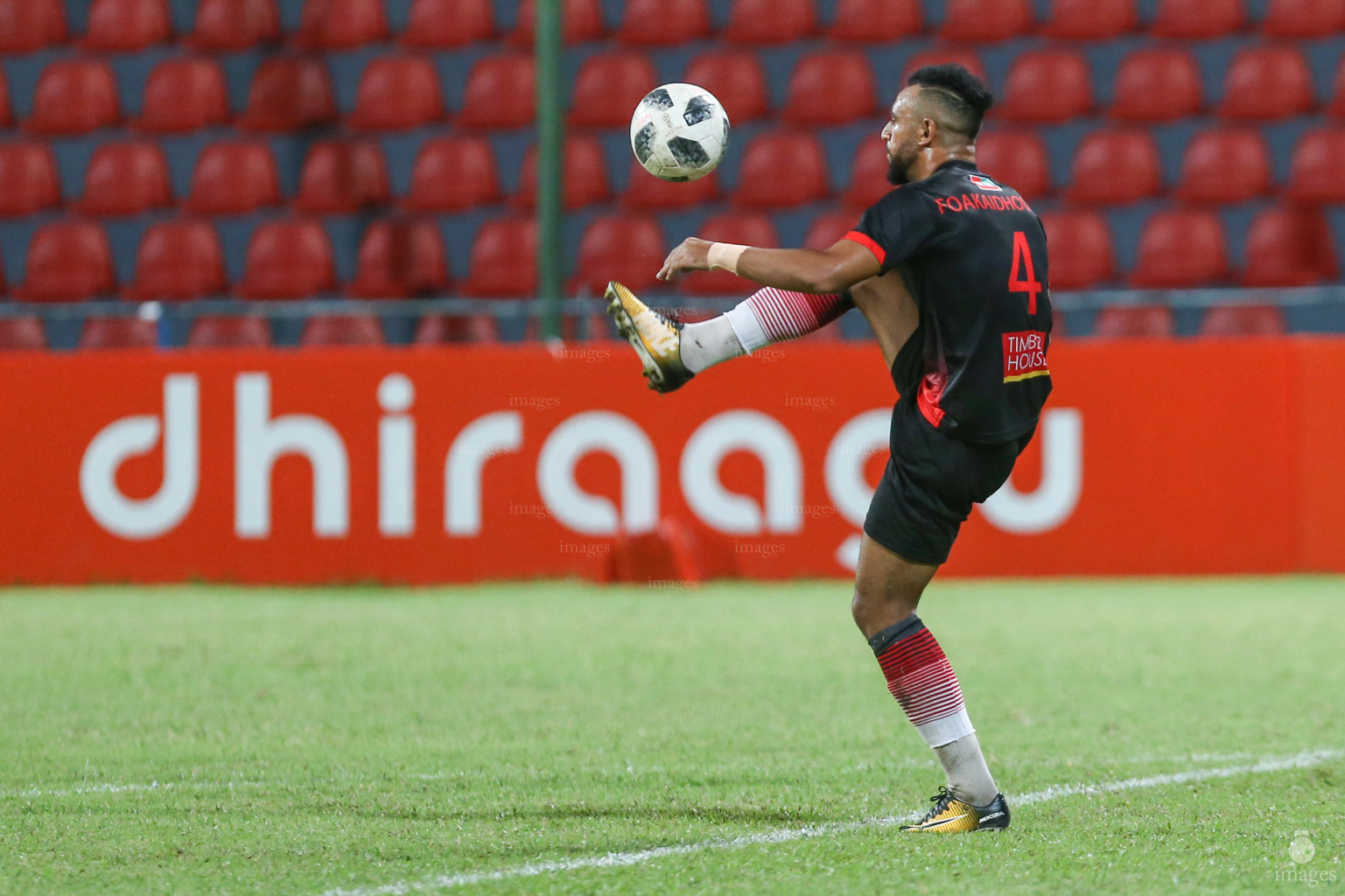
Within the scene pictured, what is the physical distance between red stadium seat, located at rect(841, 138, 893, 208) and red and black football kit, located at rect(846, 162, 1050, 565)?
9694 millimetres

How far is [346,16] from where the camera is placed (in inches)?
611

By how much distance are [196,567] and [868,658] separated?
4.45 meters

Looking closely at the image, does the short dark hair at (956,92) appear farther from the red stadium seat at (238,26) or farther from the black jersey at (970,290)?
the red stadium seat at (238,26)

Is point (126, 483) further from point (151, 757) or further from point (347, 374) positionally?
point (151, 757)

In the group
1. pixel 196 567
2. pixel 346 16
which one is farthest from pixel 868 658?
pixel 346 16

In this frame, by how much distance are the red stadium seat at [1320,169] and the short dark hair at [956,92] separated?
10.4 m

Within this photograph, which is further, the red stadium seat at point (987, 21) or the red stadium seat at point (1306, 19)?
the red stadium seat at point (987, 21)

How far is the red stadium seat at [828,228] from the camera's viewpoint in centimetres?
1351

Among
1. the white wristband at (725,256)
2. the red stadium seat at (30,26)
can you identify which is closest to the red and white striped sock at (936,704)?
the white wristband at (725,256)

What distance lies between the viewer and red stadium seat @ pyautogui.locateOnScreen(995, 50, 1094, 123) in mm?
14531

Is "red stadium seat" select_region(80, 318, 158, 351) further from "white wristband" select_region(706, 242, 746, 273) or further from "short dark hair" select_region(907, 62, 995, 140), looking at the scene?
"short dark hair" select_region(907, 62, 995, 140)
